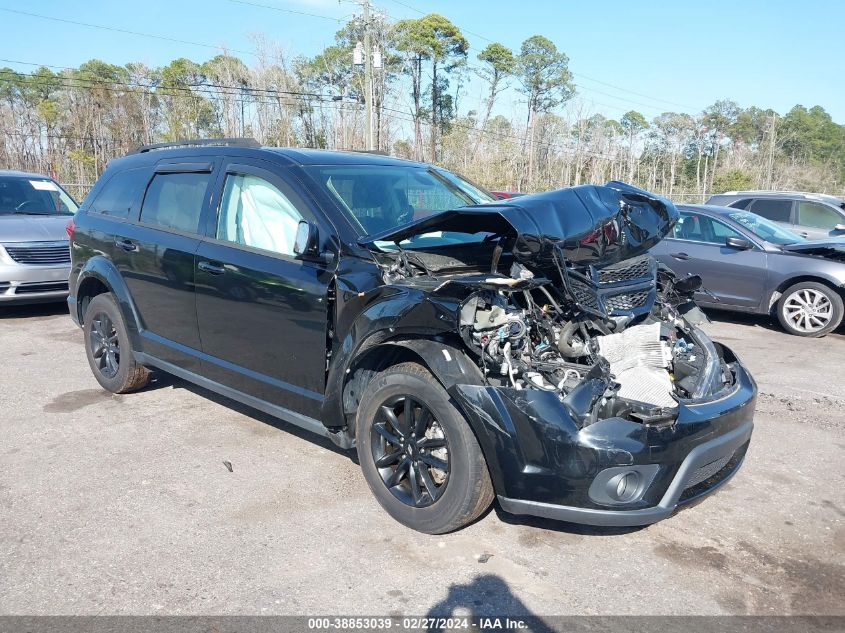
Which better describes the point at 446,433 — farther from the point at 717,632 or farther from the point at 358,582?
the point at 717,632

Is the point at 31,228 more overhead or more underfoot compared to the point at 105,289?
more overhead

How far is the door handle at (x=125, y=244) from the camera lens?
5.07 meters

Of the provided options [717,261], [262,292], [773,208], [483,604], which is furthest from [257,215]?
[773,208]

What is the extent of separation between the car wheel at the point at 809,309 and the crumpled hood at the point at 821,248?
0.40 m

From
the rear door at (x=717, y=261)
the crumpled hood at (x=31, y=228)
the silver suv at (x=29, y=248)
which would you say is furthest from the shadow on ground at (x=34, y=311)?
the rear door at (x=717, y=261)

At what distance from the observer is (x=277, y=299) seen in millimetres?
3898

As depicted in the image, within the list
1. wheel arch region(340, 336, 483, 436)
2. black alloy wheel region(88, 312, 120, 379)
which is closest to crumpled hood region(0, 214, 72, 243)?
black alloy wheel region(88, 312, 120, 379)

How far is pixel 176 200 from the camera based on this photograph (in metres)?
4.84

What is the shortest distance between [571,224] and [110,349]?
13.1ft

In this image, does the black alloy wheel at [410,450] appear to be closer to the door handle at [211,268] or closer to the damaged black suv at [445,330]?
the damaged black suv at [445,330]

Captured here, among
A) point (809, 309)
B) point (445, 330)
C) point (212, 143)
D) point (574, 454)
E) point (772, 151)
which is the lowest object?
point (809, 309)

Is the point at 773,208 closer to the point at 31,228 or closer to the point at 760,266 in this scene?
the point at 760,266

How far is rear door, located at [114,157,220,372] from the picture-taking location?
4578 mm

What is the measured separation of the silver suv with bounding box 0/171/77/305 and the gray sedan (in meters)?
7.87
